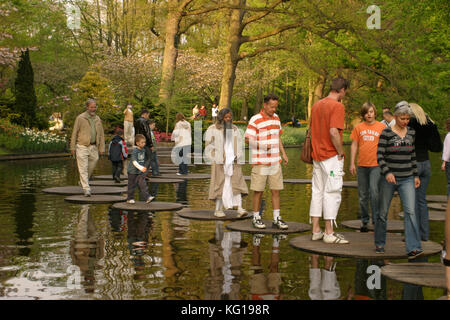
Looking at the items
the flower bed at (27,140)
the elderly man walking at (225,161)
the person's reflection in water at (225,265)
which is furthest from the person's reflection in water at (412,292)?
the flower bed at (27,140)

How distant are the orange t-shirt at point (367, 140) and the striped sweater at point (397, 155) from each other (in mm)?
1953

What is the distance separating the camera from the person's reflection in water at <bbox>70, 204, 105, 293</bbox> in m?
7.73

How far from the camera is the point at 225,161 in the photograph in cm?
1302

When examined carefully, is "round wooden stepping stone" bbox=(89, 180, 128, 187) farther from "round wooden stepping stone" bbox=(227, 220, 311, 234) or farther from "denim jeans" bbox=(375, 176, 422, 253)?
"denim jeans" bbox=(375, 176, 422, 253)

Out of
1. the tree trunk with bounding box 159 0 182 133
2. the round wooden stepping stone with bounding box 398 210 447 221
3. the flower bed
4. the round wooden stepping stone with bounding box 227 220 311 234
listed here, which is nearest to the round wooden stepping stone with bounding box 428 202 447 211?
the round wooden stepping stone with bounding box 398 210 447 221

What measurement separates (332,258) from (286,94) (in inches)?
3511

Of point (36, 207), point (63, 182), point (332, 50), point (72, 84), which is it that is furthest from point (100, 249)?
point (72, 84)

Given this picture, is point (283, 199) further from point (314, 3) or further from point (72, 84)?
point (72, 84)

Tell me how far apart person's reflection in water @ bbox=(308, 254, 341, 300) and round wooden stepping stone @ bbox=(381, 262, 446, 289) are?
2.00ft

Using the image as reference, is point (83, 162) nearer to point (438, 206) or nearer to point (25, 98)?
point (438, 206)

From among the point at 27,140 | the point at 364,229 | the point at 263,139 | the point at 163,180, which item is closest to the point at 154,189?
the point at 163,180

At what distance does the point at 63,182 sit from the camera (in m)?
20.8

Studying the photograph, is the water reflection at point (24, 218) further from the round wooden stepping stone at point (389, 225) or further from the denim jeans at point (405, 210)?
the round wooden stepping stone at point (389, 225)

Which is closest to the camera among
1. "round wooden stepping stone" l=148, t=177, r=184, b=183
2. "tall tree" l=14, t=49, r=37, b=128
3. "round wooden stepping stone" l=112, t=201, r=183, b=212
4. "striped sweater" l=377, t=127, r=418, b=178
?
"striped sweater" l=377, t=127, r=418, b=178
